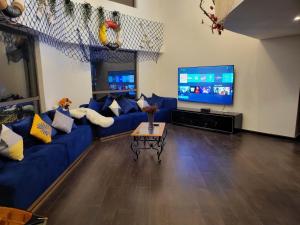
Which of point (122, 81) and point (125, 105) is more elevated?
point (122, 81)

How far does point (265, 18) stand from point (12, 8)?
3439mm

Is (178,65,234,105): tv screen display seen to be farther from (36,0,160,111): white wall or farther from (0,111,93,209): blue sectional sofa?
(0,111,93,209): blue sectional sofa

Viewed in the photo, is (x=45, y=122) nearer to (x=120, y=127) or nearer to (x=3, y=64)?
(x=3, y=64)

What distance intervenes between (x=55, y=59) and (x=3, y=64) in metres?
1.35

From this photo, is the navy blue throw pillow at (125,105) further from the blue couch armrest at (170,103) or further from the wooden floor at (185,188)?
the wooden floor at (185,188)

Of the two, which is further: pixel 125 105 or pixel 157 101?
pixel 157 101

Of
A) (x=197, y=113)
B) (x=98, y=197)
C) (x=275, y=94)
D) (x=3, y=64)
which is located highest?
(x=3, y=64)

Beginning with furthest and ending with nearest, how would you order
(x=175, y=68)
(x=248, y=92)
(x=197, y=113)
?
1. (x=175, y=68)
2. (x=197, y=113)
3. (x=248, y=92)

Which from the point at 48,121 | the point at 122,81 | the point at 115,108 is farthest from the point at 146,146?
the point at 122,81

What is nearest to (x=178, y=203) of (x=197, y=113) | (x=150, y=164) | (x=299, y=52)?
(x=150, y=164)

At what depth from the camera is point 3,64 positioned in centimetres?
341

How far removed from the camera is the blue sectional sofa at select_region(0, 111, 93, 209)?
2.08 m

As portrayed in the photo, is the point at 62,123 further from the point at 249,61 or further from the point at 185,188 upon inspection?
the point at 249,61

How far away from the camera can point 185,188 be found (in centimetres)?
278
